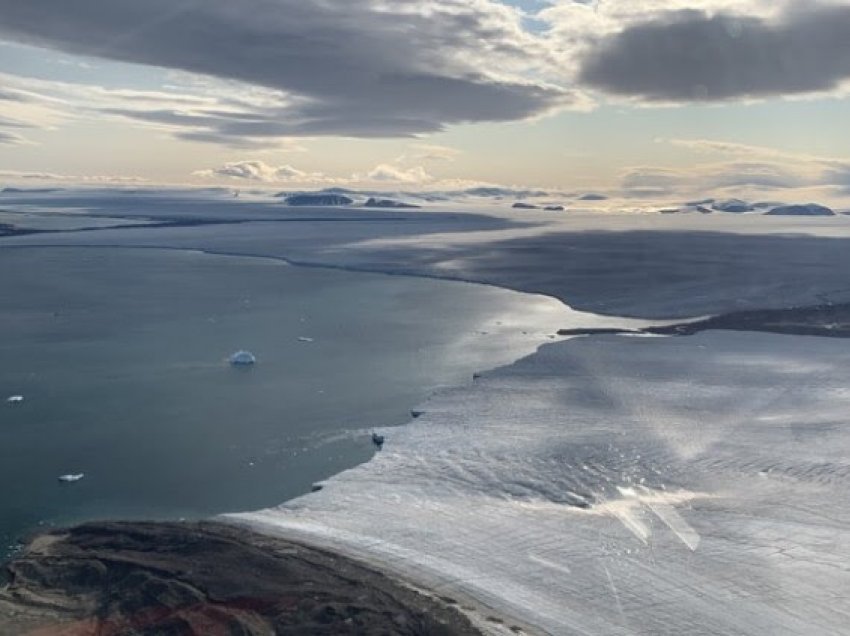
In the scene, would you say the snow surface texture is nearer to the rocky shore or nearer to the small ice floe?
the rocky shore

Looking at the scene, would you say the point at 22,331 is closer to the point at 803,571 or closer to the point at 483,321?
the point at 483,321

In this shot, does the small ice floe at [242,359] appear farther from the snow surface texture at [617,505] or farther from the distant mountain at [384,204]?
the distant mountain at [384,204]

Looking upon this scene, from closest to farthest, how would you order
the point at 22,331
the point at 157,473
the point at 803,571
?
the point at 803,571
the point at 157,473
the point at 22,331

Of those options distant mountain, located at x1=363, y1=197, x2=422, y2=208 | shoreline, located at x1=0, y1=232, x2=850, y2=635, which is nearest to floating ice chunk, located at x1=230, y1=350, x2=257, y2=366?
shoreline, located at x1=0, y1=232, x2=850, y2=635

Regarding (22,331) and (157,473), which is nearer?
(157,473)

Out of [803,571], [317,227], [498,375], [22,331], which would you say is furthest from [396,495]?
[317,227]

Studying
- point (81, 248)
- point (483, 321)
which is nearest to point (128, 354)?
point (483, 321)

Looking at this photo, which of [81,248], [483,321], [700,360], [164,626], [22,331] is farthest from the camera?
[81,248]

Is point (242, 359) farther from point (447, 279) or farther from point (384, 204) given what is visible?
point (384, 204)

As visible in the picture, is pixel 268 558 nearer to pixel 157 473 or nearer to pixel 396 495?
pixel 396 495
